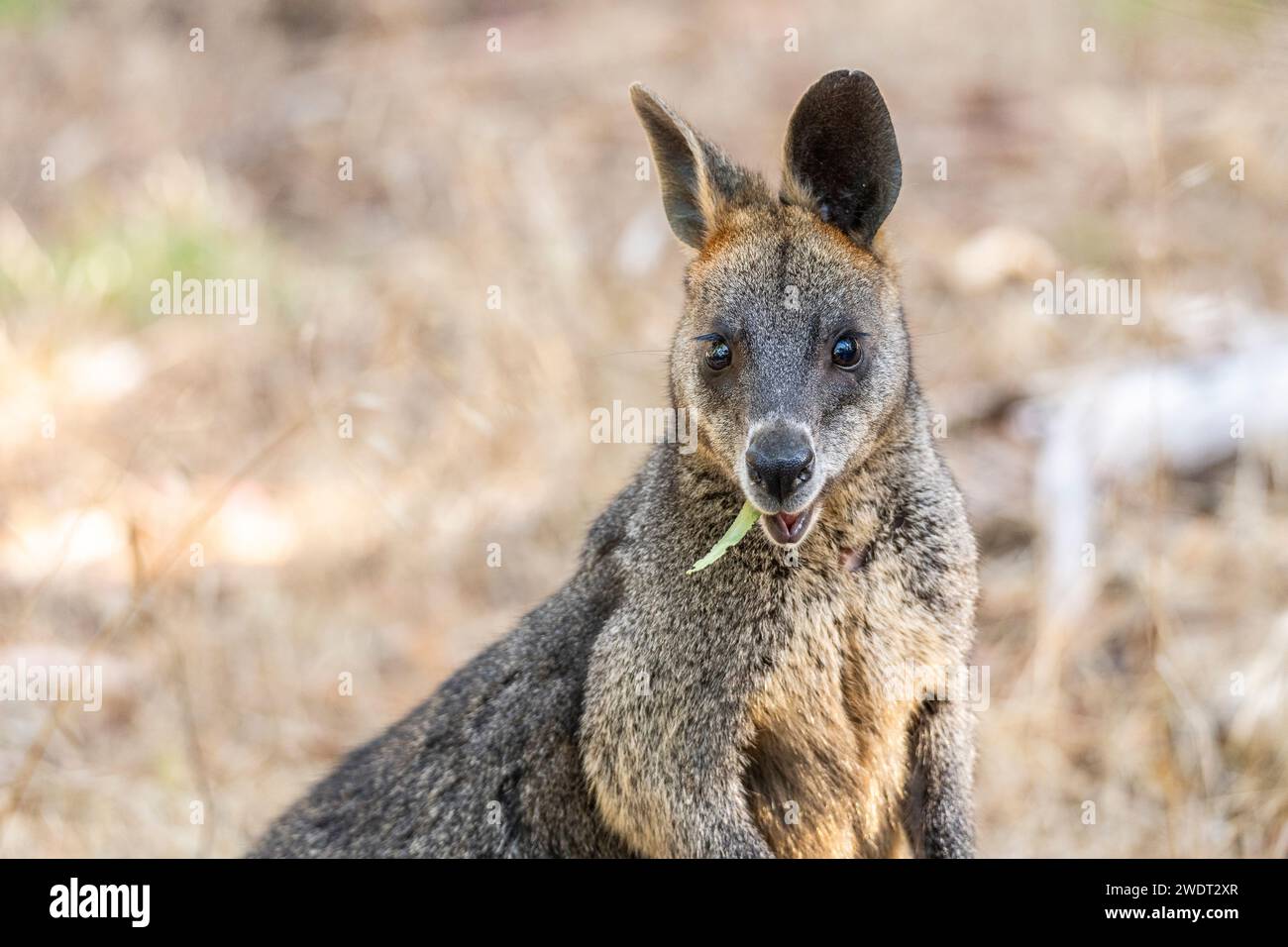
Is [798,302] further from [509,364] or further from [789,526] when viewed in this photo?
[509,364]

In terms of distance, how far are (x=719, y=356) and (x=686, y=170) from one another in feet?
2.12

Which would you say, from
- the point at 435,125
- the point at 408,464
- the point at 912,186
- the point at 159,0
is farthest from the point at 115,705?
the point at 159,0

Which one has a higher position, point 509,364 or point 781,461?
point 509,364

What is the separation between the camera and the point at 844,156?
4145mm

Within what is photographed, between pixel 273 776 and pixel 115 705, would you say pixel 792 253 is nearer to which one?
pixel 273 776

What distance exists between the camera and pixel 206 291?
9.34 metres

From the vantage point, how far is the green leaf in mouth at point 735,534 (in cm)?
398

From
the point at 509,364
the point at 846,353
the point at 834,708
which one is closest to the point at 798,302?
the point at 846,353

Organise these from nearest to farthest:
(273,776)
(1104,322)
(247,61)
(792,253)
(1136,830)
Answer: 1. (792,253)
2. (1136,830)
3. (273,776)
4. (1104,322)
5. (247,61)

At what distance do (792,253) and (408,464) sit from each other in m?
4.57

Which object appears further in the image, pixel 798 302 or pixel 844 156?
pixel 844 156

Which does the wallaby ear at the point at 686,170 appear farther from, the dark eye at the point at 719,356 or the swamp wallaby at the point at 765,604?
the dark eye at the point at 719,356

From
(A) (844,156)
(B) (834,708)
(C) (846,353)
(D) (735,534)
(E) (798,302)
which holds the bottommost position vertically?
(B) (834,708)

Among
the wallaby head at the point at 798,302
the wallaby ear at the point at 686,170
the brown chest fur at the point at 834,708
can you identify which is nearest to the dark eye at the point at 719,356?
the wallaby head at the point at 798,302
